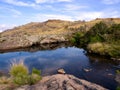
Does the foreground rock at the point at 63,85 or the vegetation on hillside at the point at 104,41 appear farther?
the vegetation on hillside at the point at 104,41

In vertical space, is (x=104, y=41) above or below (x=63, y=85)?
below

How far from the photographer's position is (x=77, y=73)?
29297 millimetres

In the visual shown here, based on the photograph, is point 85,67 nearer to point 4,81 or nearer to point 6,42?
point 4,81

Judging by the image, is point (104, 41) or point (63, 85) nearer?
point (63, 85)

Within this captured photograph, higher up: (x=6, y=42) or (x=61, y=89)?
(x=61, y=89)

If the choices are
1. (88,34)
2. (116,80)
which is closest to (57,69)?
(116,80)

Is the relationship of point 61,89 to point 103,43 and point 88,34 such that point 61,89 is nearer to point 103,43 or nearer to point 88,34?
point 103,43

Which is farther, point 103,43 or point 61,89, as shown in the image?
point 103,43

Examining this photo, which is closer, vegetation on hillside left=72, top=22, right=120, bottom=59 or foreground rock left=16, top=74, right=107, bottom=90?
foreground rock left=16, top=74, right=107, bottom=90

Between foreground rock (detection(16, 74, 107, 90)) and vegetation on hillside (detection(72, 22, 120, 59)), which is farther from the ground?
foreground rock (detection(16, 74, 107, 90))

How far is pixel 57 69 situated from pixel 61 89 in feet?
61.1

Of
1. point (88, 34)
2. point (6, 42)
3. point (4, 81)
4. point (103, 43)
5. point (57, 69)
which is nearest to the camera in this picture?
point (4, 81)

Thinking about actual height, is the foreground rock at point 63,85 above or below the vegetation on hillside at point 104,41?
above

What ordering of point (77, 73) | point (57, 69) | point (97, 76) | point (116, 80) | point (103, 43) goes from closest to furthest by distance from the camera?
point (116, 80), point (97, 76), point (77, 73), point (57, 69), point (103, 43)
